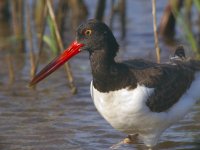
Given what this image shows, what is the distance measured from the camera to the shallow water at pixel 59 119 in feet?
24.3

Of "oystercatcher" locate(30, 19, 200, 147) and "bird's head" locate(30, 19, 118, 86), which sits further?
"bird's head" locate(30, 19, 118, 86)

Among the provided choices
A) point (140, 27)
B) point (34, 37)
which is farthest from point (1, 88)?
point (140, 27)

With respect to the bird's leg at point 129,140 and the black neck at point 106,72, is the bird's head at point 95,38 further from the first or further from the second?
the bird's leg at point 129,140

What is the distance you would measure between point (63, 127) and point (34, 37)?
11.9 ft

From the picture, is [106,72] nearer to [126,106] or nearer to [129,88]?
[129,88]

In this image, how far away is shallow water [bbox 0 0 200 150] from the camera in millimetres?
7395

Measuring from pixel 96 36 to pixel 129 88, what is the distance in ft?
2.00

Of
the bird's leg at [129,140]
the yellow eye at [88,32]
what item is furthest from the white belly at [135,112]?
the yellow eye at [88,32]

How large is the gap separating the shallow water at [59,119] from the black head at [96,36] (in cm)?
121

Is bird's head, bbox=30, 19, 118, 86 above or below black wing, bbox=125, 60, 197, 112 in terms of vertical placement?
above

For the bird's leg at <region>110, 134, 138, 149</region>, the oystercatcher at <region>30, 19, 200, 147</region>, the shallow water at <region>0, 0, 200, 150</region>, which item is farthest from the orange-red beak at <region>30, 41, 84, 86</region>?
the bird's leg at <region>110, 134, 138, 149</region>

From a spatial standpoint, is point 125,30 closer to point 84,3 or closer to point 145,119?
point 84,3

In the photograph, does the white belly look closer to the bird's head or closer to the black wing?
the black wing

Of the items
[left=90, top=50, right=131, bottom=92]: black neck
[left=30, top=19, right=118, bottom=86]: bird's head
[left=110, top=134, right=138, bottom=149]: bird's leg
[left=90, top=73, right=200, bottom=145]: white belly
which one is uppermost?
[left=30, top=19, right=118, bottom=86]: bird's head
